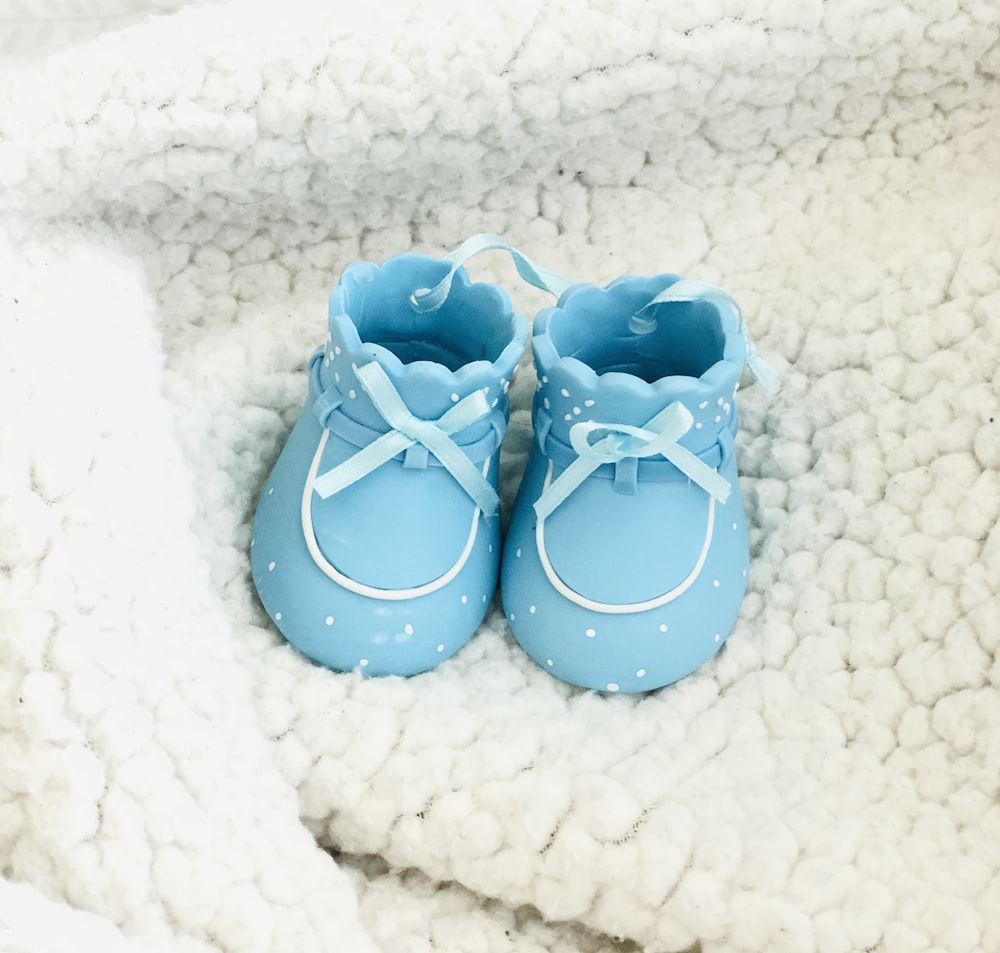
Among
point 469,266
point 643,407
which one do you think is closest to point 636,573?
point 643,407

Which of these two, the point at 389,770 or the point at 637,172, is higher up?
the point at 637,172

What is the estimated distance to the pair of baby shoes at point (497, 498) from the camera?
0.76 meters

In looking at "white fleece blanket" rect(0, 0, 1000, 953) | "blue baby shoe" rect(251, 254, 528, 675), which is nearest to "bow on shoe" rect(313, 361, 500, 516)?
"blue baby shoe" rect(251, 254, 528, 675)

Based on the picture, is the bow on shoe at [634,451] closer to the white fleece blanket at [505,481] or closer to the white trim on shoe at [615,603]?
the white trim on shoe at [615,603]

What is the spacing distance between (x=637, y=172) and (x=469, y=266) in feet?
0.56

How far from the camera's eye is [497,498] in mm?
834

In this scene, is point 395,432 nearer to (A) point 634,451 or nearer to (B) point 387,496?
(B) point 387,496

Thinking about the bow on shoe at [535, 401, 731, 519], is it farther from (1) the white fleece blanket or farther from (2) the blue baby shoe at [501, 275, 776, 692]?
(1) the white fleece blanket

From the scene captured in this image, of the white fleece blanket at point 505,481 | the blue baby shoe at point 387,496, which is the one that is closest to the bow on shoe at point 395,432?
the blue baby shoe at point 387,496

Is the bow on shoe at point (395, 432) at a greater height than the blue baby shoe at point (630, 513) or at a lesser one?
greater

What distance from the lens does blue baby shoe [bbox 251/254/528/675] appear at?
0.76m

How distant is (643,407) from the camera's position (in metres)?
0.74

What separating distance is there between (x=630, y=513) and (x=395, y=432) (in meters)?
0.17

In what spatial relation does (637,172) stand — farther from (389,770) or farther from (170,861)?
(170,861)
